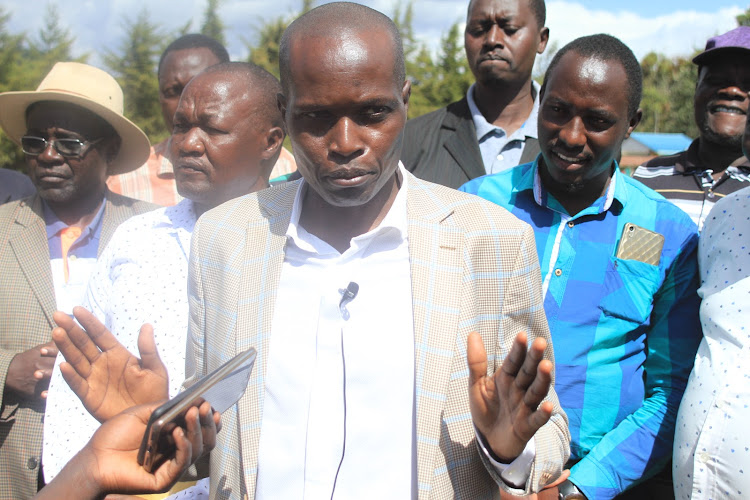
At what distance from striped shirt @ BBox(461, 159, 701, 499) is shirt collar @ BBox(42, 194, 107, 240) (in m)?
2.19

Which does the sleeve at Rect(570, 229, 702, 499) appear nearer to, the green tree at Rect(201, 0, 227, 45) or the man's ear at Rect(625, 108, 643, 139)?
the man's ear at Rect(625, 108, 643, 139)

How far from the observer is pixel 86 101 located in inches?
123

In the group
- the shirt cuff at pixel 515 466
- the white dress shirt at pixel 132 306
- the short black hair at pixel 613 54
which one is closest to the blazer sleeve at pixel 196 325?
the white dress shirt at pixel 132 306

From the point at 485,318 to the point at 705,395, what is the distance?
796 mm

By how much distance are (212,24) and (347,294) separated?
19.8 meters

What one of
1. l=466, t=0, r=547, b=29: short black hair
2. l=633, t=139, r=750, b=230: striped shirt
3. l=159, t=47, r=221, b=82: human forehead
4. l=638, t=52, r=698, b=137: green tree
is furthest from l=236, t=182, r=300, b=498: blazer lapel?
l=638, t=52, r=698, b=137: green tree

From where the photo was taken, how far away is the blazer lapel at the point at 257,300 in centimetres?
168

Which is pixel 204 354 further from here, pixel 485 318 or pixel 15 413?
pixel 15 413

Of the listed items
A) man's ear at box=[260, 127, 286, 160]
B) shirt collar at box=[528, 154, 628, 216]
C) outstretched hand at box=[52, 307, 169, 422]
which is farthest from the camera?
man's ear at box=[260, 127, 286, 160]

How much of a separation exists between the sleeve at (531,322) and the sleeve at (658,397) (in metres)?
0.48

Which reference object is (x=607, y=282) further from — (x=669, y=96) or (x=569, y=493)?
(x=669, y=96)

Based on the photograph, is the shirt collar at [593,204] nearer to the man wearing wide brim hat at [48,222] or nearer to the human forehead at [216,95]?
the human forehead at [216,95]

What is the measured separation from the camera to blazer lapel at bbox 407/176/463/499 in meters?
1.61

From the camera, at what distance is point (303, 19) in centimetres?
182
